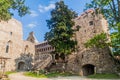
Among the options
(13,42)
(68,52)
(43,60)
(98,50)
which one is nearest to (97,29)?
(98,50)

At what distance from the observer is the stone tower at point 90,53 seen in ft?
79.7

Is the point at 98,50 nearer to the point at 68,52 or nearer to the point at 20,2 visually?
the point at 68,52

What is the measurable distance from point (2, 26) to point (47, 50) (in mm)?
25034

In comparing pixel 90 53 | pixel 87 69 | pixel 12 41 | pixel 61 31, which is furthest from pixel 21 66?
pixel 90 53

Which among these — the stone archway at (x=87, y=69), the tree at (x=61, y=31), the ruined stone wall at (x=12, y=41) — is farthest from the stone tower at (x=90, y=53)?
the ruined stone wall at (x=12, y=41)

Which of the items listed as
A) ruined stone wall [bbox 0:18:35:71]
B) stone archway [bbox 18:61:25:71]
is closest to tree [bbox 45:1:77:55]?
ruined stone wall [bbox 0:18:35:71]

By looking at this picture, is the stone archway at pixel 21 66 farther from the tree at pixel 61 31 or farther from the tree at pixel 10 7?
the tree at pixel 10 7

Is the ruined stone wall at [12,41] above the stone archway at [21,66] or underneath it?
above

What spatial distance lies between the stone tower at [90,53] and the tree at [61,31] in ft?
8.62

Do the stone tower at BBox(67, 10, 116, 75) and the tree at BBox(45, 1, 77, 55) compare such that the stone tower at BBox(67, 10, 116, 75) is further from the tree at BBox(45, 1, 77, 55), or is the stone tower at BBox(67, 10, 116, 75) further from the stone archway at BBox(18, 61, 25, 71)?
the stone archway at BBox(18, 61, 25, 71)

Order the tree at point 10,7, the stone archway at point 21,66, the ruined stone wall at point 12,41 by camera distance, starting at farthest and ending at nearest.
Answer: the stone archway at point 21,66
the ruined stone wall at point 12,41
the tree at point 10,7

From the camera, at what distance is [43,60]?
35.7 m

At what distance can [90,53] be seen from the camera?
86.2ft

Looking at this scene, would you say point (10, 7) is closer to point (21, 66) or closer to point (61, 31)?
point (61, 31)
